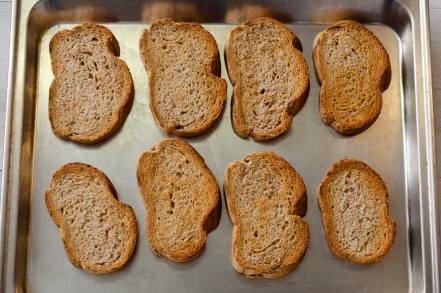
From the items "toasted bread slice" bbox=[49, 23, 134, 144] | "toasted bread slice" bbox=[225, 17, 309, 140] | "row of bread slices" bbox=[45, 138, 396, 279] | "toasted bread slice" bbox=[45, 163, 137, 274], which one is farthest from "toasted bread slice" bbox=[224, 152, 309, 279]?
"toasted bread slice" bbox=[49, 23, 134, 144]

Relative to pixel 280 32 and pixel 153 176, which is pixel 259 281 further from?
pixel 280 32

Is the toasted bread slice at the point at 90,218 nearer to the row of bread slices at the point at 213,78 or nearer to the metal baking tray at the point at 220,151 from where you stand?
the metal baking tray at the point at 220,151

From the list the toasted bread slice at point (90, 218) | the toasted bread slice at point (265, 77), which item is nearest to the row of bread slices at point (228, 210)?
the toasted bread slice at point (90, 218)

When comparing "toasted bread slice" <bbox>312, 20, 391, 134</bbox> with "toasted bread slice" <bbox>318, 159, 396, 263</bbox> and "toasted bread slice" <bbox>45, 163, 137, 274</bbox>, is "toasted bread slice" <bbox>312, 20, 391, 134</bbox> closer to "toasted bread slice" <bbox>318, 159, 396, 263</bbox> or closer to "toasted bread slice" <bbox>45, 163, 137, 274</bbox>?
"toasted bread slice" <bbox>318, 159, 396, 263</bbox>

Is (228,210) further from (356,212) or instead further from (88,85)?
(88,85)

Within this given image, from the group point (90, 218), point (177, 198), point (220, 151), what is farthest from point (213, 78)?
point (90, 218)

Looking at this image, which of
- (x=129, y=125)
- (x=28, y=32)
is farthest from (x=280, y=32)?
(x=28, y=32)
